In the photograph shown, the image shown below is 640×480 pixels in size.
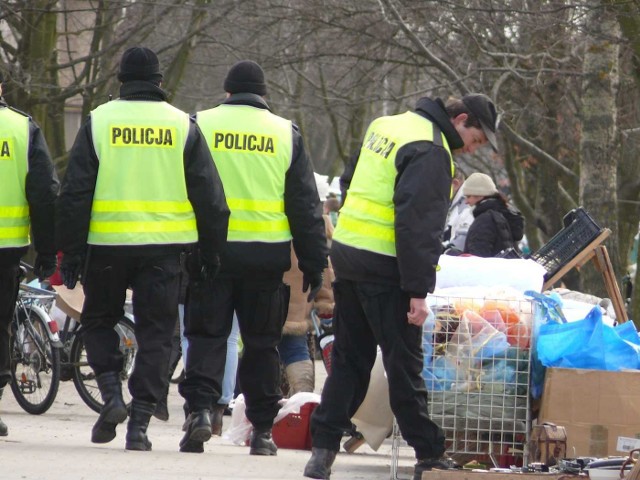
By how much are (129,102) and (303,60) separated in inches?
401

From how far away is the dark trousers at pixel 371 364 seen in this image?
6438 millimetres

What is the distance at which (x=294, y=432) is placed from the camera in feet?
27.8

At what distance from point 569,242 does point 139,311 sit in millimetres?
2434

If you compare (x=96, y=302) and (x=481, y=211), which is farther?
(x=481, y=211)

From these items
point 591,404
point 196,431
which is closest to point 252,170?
point 196,431

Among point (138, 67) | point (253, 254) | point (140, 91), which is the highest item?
point (138, 67)

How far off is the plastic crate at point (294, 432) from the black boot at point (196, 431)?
1136 millimetres

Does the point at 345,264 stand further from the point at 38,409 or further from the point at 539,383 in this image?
the point at 38,409

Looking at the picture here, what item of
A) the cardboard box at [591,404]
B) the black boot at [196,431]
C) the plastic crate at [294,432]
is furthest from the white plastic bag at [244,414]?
the cardboard box at [591,404]

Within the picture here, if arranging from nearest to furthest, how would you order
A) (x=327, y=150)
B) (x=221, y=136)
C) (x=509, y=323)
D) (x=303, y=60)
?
(x=509, y=323), (x=221, y=136), (x=303, y=60), (x=327, y=150)

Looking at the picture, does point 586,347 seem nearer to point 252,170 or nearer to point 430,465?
point 430,465

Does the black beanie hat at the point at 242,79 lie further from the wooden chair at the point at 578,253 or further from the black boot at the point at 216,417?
the black boot at the point at 216,417

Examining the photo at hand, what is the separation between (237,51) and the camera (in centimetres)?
1761

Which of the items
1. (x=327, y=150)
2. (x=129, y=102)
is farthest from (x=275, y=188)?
(x=327, y=150)
